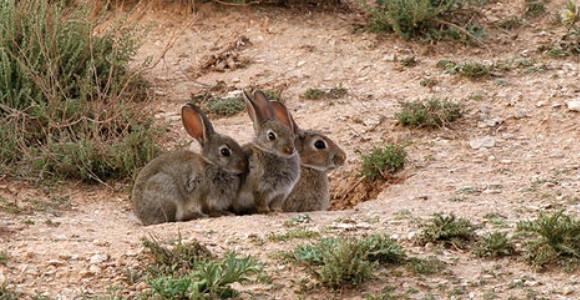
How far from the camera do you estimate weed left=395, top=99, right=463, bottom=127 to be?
28.6 ft

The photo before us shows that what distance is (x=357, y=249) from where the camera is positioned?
17.4 feet

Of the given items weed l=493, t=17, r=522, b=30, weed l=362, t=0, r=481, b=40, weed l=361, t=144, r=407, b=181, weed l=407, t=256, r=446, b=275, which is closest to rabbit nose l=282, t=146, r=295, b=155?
weed l=361, t=144, r=407, b=181

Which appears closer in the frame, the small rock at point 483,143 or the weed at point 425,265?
the weed at point 425,265

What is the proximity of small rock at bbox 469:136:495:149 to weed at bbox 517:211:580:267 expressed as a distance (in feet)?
8.82

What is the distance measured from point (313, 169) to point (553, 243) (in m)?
2.47

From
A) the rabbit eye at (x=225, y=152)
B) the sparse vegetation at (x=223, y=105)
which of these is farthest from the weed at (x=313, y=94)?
the rabbit eye at (x=225, y=152)

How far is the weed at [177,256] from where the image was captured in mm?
5387

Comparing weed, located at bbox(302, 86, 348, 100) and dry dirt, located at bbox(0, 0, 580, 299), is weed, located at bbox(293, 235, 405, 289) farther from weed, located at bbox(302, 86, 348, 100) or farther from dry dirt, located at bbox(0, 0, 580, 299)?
weed, located at bbox(302, 86, 348, 100)

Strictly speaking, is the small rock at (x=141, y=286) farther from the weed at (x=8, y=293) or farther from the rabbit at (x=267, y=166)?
the rabbit at (x=267, y=166)

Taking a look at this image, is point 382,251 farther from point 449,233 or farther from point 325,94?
point 325,94

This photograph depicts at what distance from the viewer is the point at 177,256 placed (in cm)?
546

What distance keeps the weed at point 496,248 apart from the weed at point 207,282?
146 cm

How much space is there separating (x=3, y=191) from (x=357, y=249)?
3.45 metres

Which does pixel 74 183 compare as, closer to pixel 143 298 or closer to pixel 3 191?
pixel 3 191
